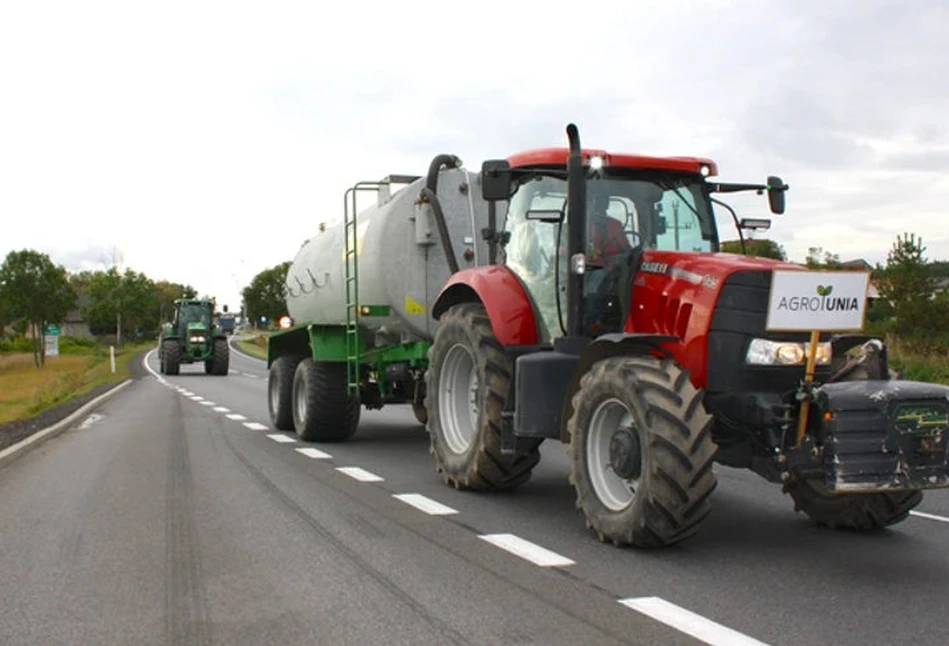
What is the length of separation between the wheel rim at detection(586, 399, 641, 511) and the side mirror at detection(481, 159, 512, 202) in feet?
5.78

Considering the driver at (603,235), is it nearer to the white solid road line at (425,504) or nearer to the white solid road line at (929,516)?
the white solid road line at (425,504)

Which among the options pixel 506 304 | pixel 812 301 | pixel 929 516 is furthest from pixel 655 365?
pixel 929 516

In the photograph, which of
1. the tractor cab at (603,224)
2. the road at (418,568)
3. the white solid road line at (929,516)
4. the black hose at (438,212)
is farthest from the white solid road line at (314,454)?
the white solid road line at (929,516)

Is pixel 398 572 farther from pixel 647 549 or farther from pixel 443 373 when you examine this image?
pixel 443 373

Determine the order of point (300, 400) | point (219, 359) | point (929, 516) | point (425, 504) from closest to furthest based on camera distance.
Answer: point (929, 516), point (425, 504), point (300, 400), point (219, 359)

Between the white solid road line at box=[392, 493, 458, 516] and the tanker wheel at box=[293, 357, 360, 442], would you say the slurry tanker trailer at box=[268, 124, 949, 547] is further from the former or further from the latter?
the tanker wheel at box=[293, 357, 360, 442]

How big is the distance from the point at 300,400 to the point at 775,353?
27.4 ft

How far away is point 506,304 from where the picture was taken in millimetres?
7824

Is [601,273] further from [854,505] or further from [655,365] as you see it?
[854,505]

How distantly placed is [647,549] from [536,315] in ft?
7.12

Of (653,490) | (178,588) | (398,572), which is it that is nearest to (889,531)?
(653,490)

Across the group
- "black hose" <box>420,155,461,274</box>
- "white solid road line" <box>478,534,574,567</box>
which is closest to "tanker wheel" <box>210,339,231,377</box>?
"black hose" <box>420,155,461,274</box>

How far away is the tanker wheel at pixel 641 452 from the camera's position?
18.9 ft

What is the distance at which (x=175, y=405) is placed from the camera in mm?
21078
